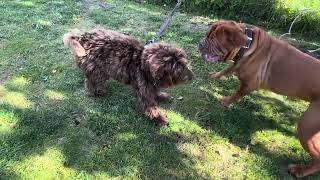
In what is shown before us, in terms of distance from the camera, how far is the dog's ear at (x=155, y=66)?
446 cm

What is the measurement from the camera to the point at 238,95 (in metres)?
5.16

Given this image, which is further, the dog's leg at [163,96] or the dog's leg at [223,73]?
the dog's leg at [163,96]

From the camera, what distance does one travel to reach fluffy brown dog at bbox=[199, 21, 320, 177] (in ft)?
13.6

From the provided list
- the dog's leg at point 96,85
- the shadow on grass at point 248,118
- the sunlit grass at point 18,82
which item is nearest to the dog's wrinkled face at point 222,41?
the shadow on grass at point 248,118

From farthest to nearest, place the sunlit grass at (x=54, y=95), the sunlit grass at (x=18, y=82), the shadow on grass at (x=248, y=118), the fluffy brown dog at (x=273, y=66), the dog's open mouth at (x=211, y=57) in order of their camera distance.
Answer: the sunlit grass at (x=18, y=82)
the sunlit grass at (x=54, y=95)
the shadow on grass at (x=248, y=118)
the dog's open mouth at (x=211, y=57)
the fluffy brown dog at (x=273, y=66)

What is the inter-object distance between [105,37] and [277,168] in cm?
261

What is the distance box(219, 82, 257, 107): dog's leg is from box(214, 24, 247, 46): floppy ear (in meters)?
0.76

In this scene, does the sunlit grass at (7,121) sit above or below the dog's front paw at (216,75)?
below

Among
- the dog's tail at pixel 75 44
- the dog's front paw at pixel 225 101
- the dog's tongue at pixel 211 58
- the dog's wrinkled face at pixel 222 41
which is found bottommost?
the dog's front paw at pixel 225 101

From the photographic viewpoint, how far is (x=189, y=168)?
179 inches

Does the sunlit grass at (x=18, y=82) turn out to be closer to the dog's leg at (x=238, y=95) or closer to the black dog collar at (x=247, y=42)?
the dog's leg at (x=238, y=95)

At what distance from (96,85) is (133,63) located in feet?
2.10

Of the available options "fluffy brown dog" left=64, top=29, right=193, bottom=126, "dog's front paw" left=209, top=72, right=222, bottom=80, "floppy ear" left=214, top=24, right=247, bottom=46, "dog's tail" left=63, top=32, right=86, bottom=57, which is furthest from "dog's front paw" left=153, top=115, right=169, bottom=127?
"floppy ear" left=214, top=24, right=247, bottom=46

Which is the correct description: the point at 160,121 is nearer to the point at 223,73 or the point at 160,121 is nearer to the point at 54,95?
the point at 223,73
